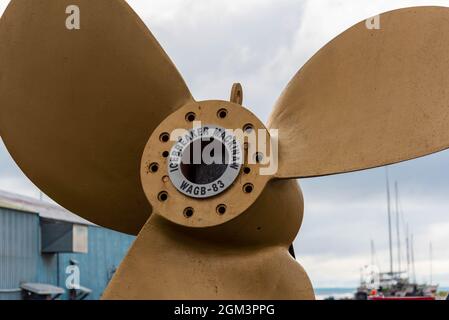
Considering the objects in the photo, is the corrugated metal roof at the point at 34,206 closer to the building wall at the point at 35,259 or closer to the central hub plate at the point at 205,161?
the building wall at the point at 35,259

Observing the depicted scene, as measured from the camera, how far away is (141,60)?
15.3 ft

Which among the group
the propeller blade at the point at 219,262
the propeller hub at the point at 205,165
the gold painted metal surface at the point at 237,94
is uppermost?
the gold painted metal surface at the point at 237,94

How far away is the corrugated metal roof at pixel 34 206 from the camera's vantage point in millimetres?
19277

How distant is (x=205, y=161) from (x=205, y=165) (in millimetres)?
23

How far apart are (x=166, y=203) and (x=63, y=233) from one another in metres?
16.6

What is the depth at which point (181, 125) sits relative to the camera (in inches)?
165

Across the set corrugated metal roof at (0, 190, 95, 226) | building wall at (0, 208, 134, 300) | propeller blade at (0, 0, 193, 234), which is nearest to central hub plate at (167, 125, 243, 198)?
propeller blade at (0, 0, 193, 234)

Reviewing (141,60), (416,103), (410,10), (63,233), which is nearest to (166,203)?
(141,60)

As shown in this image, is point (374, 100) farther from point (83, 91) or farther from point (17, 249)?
point (17, 249)

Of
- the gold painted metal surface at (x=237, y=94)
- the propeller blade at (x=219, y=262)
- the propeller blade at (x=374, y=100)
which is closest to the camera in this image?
the propeller blade at (x=374, y=100)

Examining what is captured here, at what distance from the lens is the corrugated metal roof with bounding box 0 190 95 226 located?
19277mm

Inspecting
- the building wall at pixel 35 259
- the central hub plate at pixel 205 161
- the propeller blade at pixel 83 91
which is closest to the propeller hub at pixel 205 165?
the central hub plate at pixel 205 161

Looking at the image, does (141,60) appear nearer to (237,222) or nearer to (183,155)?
(183,155)

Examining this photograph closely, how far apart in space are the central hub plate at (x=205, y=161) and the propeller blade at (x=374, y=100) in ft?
1.00
